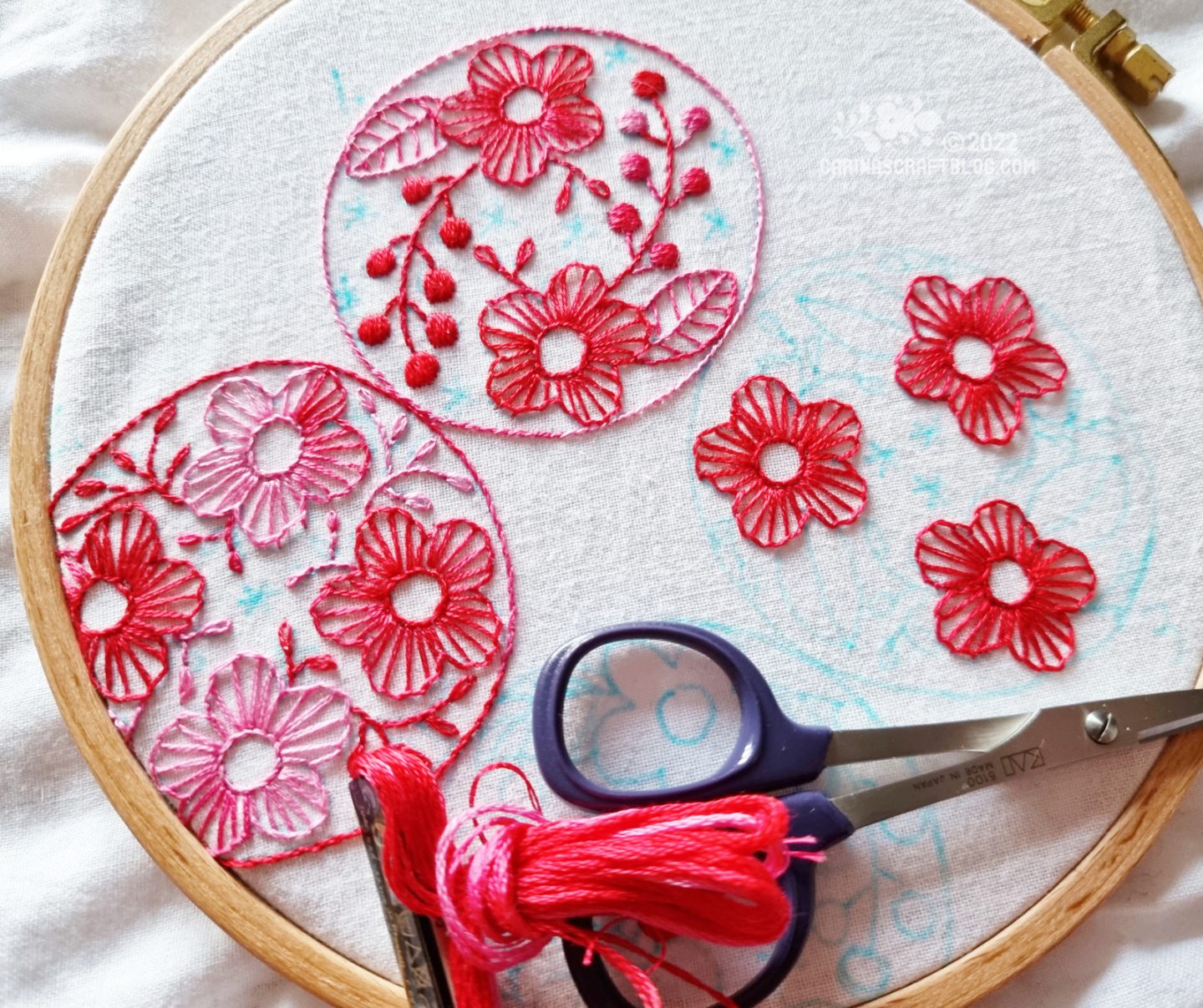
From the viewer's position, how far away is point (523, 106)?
0.80 metres

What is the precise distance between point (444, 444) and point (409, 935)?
0.97 feet

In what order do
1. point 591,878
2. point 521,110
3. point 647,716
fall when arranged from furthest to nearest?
point 521,110
point 647,716
point 591,878

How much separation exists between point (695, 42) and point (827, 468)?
0.32m

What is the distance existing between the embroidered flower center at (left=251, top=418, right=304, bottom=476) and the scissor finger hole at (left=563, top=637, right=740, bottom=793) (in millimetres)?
226

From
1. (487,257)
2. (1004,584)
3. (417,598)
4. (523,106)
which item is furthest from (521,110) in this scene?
(1004,584)

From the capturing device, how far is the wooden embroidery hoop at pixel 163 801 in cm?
67

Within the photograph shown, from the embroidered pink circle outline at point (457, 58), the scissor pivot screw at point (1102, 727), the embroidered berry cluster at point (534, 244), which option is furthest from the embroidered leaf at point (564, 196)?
the scissor pivot screw at point (1102, 727)

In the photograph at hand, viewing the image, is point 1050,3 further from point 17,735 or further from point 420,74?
point 17,735

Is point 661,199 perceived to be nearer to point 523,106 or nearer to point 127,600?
point 523,106

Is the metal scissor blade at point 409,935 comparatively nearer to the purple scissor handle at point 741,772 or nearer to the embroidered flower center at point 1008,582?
the purple scissor handle at point 741,772

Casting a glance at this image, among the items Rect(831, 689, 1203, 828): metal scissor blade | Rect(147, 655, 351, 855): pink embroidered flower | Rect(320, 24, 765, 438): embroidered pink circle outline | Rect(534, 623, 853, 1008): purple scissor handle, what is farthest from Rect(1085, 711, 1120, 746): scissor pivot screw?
Rect(147, 655, 351, 855): pink embroidered flower

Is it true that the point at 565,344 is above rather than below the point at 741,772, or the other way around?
above

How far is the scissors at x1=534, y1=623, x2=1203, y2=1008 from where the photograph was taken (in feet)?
2.10

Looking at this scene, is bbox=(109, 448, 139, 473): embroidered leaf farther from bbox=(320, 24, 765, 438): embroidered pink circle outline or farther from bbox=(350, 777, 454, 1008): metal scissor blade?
bbox=(350, 777, 454, 1008): metal scissor blade
